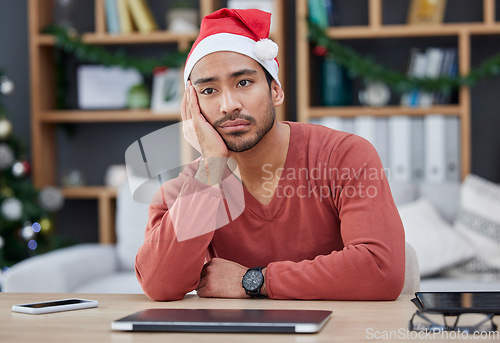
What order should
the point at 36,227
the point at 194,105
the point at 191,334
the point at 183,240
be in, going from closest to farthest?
1. the point at 191,334
2. the point at 183,240
3. the point at 194,105
4. the point at 36,227

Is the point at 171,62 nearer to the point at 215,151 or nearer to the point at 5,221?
the point at 5,221

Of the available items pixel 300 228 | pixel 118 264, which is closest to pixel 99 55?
pixel 118 264

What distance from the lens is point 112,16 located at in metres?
3.50

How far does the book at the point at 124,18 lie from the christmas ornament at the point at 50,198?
0.99 meters

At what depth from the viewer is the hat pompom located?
145 cm

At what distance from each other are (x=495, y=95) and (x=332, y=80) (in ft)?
3.12

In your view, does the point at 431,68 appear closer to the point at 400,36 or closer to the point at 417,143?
the point at 400,36

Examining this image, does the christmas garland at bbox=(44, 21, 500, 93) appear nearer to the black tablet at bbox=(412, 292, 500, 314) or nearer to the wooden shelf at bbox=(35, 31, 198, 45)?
the wooden shelf at bbox=(35, 31, 198, 45)

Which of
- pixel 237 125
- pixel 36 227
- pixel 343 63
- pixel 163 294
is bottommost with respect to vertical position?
pixel 36 227

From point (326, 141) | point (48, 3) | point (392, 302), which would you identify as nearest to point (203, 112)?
point (326, 141)

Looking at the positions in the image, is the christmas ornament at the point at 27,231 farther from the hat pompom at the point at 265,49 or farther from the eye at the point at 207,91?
the hat pompom at the point at 265,49

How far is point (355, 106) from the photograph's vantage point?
3.52 meters

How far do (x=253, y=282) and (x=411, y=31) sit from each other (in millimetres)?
2395

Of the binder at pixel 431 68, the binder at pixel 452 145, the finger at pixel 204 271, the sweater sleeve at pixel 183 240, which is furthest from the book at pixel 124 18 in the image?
the finger at pixel 204 271
